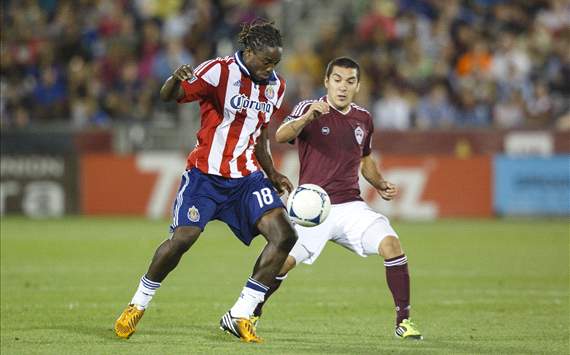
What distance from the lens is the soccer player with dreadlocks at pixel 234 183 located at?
27.7 feet

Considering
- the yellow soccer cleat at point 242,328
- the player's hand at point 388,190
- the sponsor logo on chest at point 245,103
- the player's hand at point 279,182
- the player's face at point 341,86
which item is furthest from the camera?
the player's hand at point 388,190

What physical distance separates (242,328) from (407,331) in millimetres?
1244

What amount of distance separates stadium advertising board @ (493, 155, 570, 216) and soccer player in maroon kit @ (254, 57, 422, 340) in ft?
39.6

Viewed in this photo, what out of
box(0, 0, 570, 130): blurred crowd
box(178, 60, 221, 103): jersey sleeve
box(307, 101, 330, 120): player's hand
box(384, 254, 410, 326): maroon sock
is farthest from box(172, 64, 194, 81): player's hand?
box(0, 0, 570, 130): blurred crowd

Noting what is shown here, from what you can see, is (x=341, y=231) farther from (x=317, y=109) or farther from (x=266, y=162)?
(x=317, y=109)

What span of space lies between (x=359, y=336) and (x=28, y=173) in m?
13.8

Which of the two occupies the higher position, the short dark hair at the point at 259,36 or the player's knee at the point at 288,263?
the short dark hair at the point at 259,36

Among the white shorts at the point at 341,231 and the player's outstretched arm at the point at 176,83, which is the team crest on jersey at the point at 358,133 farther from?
the player's outstretched arm at the point at 176,83

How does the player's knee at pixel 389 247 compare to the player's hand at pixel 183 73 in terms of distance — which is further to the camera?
the player's knee at pixel 389 247

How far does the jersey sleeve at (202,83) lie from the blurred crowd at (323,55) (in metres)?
13.5

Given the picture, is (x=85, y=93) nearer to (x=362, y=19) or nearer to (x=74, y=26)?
(x=74, y=26)

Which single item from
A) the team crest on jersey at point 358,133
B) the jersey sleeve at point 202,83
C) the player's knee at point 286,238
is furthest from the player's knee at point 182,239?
the team crest on jersey at point 358,133

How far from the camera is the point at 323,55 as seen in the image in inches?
946

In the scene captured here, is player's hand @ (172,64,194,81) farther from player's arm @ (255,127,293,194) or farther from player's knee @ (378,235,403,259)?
player's knee @ (378,235,403,259)
